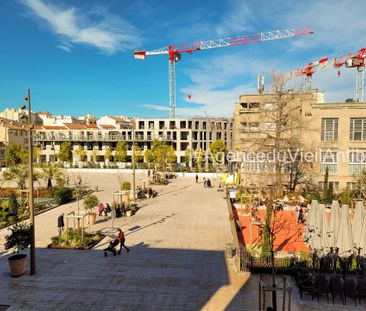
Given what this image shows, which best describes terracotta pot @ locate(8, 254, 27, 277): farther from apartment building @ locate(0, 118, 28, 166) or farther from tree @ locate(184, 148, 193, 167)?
apartment building @ locate(0, 118, 28, 166)

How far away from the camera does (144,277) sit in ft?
40.5

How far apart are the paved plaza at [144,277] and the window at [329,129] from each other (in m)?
22.2

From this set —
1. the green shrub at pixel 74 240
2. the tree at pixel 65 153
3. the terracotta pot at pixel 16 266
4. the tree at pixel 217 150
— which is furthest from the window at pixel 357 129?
the tree at pixel 65 153

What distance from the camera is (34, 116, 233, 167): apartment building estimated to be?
76.6m

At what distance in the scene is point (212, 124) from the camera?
81.6 metres

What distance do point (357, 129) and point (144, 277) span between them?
1286 inches

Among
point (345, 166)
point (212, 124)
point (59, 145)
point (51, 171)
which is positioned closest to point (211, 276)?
point (51, 171)

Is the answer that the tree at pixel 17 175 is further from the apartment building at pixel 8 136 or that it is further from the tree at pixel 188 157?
the apartment building at pixel 8 136

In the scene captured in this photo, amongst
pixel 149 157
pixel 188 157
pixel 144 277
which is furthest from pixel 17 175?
pixel 188 157

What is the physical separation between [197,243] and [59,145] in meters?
72.3

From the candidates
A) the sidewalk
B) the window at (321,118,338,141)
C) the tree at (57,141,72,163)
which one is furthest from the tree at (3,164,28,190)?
the tree at (57,141,72,163)

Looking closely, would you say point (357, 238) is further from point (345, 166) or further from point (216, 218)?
point (345, 166)

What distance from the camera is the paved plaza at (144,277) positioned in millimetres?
10328

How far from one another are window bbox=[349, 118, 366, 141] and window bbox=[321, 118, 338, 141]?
1.62 meters
